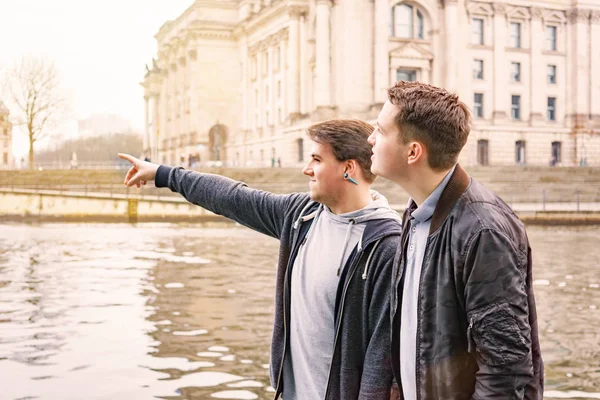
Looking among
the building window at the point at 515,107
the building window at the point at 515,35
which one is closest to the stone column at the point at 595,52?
the building window at the point at 515,35

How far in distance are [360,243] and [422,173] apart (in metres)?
0.60

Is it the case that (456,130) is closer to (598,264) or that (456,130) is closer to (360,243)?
(360,243)

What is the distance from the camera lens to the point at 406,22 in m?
67.4

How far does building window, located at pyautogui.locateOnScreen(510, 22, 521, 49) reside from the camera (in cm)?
7138

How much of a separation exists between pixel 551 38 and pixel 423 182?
243 feet

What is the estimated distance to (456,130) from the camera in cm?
307

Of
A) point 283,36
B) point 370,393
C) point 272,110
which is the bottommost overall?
point 370,393

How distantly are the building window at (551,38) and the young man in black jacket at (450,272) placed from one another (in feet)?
241

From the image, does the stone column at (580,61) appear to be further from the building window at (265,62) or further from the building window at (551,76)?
the building window at (265,62)

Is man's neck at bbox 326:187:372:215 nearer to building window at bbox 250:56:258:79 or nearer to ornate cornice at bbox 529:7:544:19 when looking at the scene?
ornate cornice at bbox 529:7:544:19

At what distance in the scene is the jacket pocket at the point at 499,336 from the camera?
110 inches

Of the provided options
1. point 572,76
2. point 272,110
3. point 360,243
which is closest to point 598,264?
point 360,243

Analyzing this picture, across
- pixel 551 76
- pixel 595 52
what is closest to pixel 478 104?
pixel 551 76

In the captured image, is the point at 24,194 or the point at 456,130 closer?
the point at 456,130
